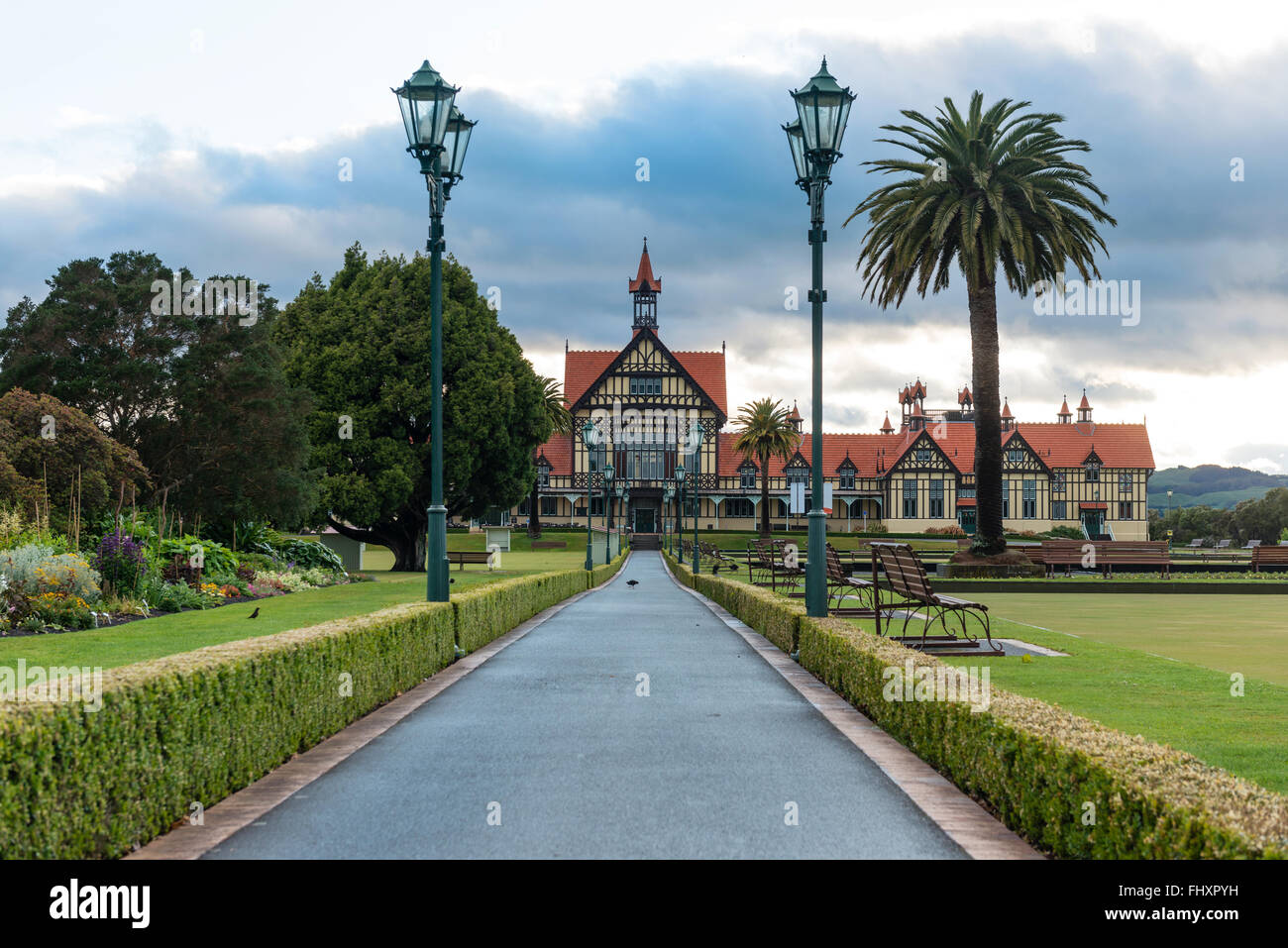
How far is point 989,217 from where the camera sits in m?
31.5

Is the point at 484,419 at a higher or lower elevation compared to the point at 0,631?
higher

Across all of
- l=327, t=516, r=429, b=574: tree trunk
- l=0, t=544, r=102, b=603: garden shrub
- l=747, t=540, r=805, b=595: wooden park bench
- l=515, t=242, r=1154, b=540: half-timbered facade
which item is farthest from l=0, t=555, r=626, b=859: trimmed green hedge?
Answer: l=515, t=242, r=1154, b=540: half-timbered facade

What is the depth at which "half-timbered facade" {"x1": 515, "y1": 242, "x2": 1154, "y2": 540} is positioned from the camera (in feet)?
266

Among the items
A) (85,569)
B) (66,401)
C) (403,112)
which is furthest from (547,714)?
(66,401)

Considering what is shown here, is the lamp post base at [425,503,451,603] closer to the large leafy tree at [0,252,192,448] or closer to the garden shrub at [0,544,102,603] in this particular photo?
the garden shrub at [0,544,102,603]

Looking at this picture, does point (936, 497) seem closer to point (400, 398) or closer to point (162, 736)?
point (400, 398)

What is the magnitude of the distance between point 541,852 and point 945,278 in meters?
31.8

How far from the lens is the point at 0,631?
14094 millimetres

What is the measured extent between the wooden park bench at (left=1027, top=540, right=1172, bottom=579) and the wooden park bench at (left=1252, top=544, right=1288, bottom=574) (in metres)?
2.80

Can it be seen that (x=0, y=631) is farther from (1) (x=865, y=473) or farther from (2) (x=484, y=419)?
(1) (x=865, y=473)

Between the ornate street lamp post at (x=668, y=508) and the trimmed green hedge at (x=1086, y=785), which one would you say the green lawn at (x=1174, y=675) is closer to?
the trimmed green hedge at (x=1086, y=785)

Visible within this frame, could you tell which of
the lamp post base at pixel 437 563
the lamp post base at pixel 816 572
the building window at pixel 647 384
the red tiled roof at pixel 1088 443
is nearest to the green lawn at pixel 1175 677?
the lamp post base at pixel 816 572

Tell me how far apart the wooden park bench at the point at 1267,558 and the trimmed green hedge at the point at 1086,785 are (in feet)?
98.9
